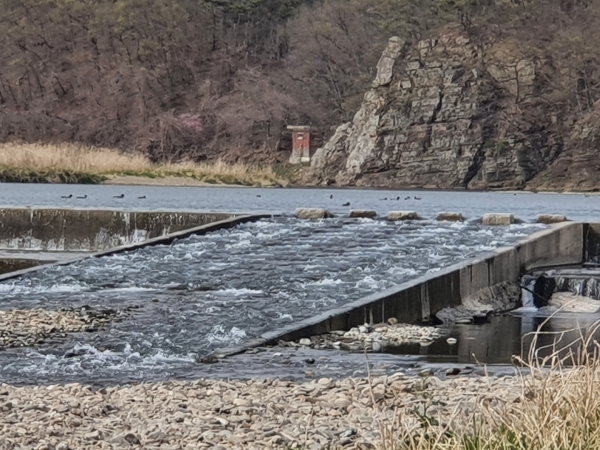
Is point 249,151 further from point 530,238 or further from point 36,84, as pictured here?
point 530,238

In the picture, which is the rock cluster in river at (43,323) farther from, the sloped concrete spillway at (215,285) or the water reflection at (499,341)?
the water reflection at (499,341)

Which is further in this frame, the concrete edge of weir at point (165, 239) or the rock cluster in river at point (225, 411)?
the concrete edge of weir at point (165, 239)

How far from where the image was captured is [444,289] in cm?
1741

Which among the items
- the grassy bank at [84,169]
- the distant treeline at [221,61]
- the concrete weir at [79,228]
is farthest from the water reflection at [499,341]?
the distant treeline at [221,61]

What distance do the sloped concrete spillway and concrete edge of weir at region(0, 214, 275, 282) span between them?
199 mm

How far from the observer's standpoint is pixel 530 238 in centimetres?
2320

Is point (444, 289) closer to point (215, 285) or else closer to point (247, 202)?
point (215, 285)

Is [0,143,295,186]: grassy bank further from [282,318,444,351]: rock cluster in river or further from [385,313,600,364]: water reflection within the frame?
[282,318,444,351]: rock cluster in river

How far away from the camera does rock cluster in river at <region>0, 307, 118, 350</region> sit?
43.0 feet

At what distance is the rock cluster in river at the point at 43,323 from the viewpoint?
43.0 ft

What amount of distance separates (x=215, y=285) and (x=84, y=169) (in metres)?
41.7

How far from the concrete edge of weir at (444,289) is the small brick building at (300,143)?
186 feet

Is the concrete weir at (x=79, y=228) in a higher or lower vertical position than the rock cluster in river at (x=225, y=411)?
lower

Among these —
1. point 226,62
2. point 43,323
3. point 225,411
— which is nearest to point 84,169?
point 226,62
